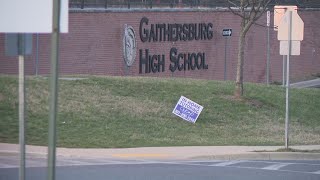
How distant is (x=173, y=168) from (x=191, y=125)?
21.7 ft

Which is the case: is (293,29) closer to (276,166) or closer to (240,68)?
(276,166)

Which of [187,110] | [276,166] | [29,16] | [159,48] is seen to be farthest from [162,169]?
[159,48]

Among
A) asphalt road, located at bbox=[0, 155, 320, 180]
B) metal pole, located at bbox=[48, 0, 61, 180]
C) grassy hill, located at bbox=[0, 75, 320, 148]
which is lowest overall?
asphalt road, located at bbox=[0, 155, 320, 180]

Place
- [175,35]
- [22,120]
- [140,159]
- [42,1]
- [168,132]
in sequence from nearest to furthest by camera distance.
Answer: [42,1] → [22,120] → [140,159] → [168,132] → [175,35]

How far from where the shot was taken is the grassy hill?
20062 mm

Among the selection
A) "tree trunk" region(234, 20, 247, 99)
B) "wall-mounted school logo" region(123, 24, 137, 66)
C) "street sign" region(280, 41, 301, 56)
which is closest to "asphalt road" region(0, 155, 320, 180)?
"street sign" region(280, 41, 301, 56)

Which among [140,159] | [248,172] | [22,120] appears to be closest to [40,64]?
[140,159]

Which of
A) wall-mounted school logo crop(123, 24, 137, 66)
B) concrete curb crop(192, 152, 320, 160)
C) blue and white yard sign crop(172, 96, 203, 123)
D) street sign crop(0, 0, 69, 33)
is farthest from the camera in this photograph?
wall-mounted school logo crop(123, 24, 137, 66)

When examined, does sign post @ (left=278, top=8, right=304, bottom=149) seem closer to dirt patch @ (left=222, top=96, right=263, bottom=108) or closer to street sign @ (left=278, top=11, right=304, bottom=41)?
street sign @ (left=278, top=11, right=304, bottom=41)

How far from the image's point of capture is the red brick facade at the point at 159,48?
33875mm

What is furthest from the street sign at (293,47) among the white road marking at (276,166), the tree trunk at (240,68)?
the tree trunk at (240,68)

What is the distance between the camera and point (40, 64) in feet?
105

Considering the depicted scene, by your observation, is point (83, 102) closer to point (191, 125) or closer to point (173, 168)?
point (191, 125)

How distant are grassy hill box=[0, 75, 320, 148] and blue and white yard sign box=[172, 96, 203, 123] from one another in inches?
7.7
